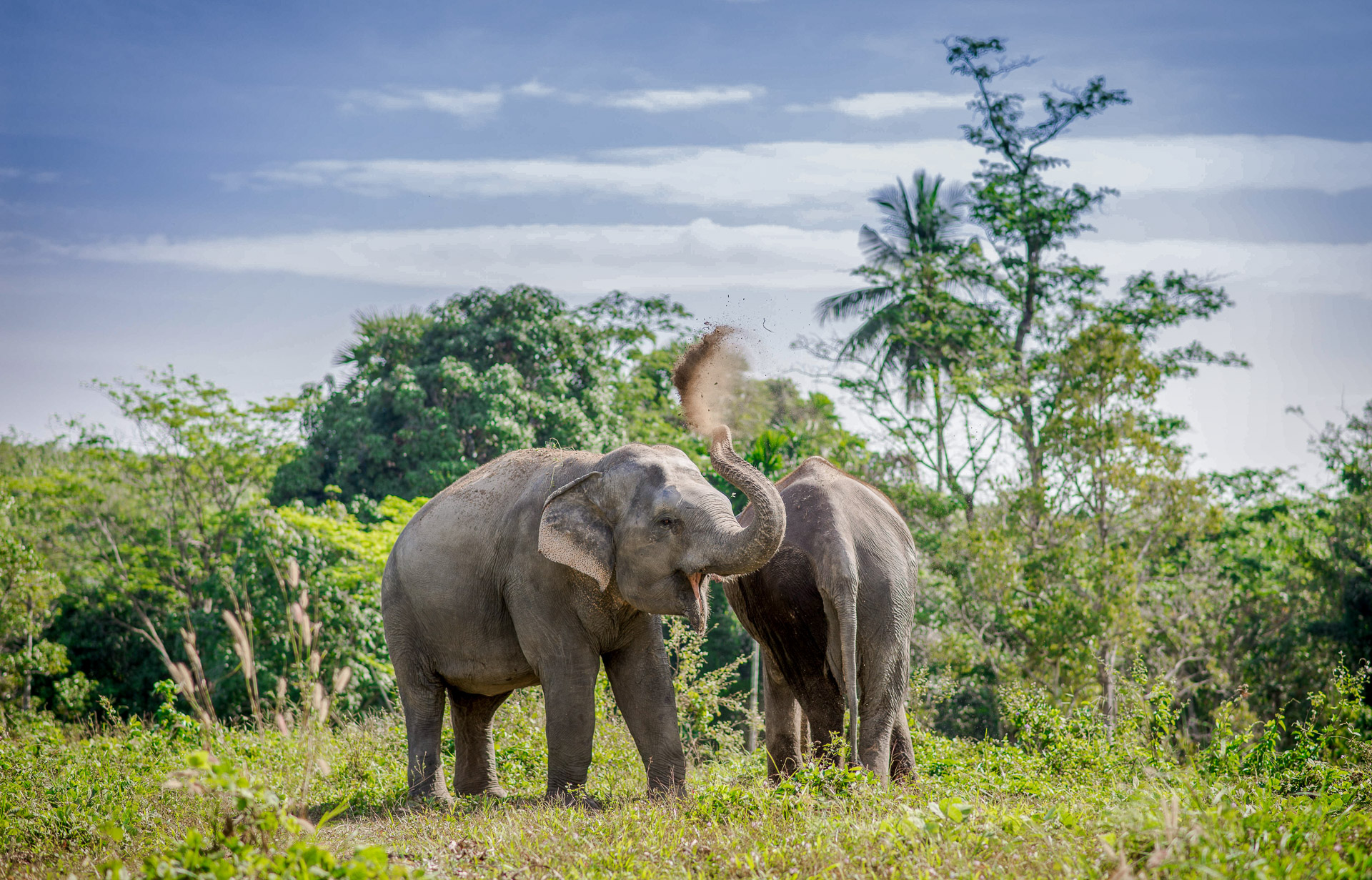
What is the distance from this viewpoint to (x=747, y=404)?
27.8 ft

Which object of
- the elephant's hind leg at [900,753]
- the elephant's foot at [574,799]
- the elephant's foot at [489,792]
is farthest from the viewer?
the elephant's foot at [489,792]

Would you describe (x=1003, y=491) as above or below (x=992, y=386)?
below

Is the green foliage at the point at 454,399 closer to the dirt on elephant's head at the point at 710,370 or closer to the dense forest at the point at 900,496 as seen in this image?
the dense forest at the point at 900,496

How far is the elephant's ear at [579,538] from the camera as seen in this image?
22.7ft

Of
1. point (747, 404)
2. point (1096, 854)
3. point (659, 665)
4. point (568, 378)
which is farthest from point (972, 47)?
point (1096, 854)

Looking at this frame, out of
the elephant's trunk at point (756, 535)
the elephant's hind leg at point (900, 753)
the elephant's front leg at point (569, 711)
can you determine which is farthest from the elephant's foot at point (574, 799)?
the elephant's hind leg at point (900, 753)

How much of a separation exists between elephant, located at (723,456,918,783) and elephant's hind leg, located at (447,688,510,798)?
2.03 m

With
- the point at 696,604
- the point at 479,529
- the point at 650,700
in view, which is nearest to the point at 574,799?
the point at 650,700

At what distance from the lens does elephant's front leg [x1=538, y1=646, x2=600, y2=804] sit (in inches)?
282

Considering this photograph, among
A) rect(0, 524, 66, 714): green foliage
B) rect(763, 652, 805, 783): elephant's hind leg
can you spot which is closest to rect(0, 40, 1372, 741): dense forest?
rect(0, 524, 66, 714): green foliage

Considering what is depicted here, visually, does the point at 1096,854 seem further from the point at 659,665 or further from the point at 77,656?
the point at 77,656

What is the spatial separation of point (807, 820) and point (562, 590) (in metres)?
2.55

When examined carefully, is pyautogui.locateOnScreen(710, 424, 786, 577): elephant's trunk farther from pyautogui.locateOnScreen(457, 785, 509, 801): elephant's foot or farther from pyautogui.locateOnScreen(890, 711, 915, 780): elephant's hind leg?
pyautogui.locateOnScreen(457, 785, 509, 801): elephant's foot

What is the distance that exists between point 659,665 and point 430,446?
17.2m
